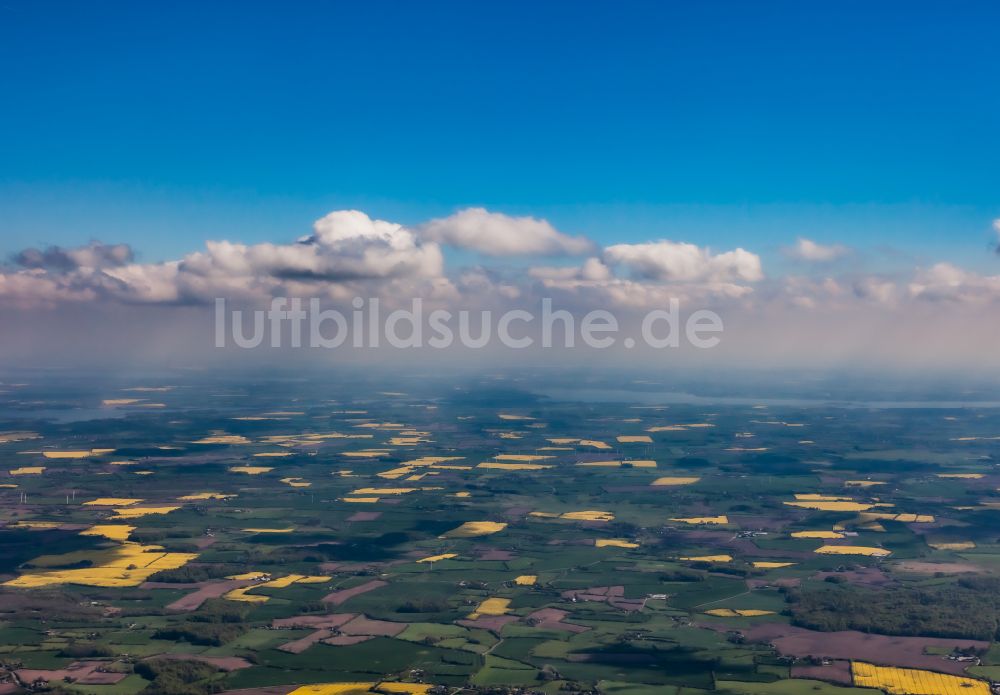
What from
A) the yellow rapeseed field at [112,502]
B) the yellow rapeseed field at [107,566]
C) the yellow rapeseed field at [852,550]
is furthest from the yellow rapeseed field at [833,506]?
the yellow rapeseed field at [112,502]

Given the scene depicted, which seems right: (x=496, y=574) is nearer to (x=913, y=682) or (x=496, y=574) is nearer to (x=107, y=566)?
(x=107, y=566)

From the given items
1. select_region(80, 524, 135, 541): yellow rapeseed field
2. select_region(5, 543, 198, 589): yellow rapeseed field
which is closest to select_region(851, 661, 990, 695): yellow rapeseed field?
select_region(5, 543, 198, 589): yellow rapeseed field

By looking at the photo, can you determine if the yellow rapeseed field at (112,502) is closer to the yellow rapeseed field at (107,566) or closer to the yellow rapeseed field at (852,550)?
the yellow rapeseed field at (107,566)

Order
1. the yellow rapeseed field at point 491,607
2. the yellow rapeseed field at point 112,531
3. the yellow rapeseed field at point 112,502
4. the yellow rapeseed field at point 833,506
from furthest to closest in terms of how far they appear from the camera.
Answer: the yellow rapeseed field at point 112,502, the yellow rapeseed field at point 833,506, the yellow rapeseed field at point 112,531, the yellow rapeseed field at point 491,607

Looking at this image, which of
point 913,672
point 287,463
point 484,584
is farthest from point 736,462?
point 913,672

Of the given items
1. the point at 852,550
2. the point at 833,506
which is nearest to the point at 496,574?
the point at 852,550

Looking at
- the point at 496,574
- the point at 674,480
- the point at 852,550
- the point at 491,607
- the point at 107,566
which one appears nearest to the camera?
the point at 491,607

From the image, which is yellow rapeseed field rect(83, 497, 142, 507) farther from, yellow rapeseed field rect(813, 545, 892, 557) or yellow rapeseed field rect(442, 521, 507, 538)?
yellow rapeseed field rect(813, 545, 892, 557)

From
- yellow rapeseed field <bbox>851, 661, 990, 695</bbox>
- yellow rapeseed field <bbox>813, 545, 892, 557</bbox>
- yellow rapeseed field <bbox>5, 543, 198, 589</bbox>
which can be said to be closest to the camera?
yellow rapeseed field <bbox>851, 661, 990, 695</bbox>

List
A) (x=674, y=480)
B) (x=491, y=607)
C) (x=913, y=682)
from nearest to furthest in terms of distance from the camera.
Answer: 1. (x=913, y=682)
2. (x=491, y=607)
3. (x=674, y=480)

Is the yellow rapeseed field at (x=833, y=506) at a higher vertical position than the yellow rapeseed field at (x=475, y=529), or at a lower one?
higher
